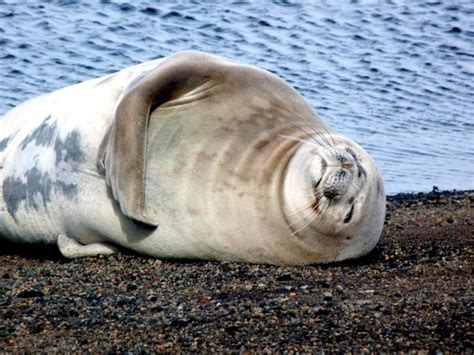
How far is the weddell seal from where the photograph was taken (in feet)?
17.7

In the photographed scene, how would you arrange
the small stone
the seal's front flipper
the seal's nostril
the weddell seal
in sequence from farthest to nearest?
the seal's front flipper → the weddell seal → the seal's nostril → the small stone

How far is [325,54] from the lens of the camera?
1520 centimetres

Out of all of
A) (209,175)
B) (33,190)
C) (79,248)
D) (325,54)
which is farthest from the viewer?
(325,54)

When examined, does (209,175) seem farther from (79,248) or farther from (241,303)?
(241,303)

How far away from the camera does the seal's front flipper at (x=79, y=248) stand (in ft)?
18.8

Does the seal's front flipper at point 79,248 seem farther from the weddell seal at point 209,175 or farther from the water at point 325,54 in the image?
the water at point 325,54

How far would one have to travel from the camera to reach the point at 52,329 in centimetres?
426

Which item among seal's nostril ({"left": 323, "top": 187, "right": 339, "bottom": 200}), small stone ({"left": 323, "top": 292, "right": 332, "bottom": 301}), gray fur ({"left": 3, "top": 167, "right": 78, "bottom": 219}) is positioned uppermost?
seal's nostril ({"left": 323, "top": 187, "right": 339, "bottom": 200})

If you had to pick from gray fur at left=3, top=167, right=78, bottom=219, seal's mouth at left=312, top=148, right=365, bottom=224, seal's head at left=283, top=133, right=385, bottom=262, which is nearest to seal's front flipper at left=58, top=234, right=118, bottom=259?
gray fur at left=3, top=167, right=78, bottom=219

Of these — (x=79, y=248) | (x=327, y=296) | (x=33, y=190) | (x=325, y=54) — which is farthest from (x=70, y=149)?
(x=325, y=54)

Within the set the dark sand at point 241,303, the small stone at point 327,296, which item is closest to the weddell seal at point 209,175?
the dark sand at point 241,303

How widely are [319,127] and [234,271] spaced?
3.12ft

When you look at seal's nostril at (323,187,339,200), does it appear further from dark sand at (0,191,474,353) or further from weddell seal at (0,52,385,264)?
dark sand at (0,191,474,353)

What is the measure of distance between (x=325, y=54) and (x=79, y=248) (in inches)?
387
